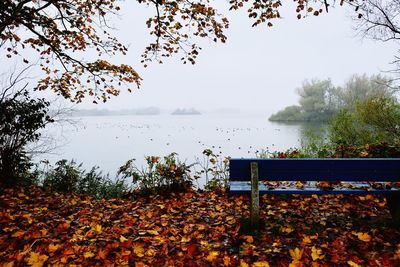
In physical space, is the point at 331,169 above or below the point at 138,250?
above

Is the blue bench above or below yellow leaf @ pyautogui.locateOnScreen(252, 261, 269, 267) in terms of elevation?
above

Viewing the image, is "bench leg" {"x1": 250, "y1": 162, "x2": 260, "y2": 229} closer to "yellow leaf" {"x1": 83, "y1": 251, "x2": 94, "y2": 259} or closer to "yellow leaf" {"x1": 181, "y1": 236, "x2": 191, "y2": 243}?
"yellow leaf" {"x1": 181, "y1": 236, "x2": 191, "y2": 243}

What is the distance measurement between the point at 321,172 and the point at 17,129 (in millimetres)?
6015

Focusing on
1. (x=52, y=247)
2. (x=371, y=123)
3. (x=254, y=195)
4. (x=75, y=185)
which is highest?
(x=371, y=123)

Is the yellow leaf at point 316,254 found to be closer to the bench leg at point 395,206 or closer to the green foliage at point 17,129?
the bench leg at point 395,206

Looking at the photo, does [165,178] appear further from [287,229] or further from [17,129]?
[17,129]

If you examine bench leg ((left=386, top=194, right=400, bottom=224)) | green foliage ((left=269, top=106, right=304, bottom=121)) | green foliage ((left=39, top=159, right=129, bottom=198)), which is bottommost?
green foliage ((left=39, top=159, right=129, bottom=198))

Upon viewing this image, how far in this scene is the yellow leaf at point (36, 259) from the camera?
2.92 meters

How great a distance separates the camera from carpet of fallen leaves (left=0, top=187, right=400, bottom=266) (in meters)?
2.96

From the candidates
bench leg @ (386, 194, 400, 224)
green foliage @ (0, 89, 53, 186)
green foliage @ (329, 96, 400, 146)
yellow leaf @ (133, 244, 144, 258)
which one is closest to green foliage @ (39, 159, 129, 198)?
green foliage @ (0, 89, 53, 186)

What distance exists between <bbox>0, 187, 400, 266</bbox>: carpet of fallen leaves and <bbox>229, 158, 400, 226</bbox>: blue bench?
458 millimetres

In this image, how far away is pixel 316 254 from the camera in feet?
9.45

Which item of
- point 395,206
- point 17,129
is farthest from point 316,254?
point 17,129

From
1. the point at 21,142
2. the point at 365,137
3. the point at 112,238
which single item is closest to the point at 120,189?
the point at 21,142
